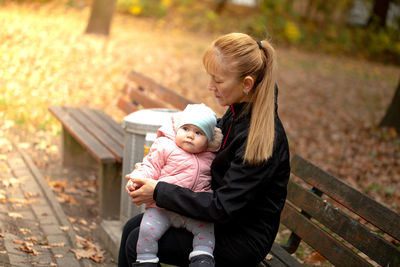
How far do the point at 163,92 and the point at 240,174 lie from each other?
319cm

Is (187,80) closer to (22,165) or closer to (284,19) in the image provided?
(22,165)

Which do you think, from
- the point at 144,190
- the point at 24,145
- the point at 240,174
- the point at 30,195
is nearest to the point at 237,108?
the point at 240,174

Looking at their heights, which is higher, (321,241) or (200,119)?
(200,119)

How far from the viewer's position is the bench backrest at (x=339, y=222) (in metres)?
2.68

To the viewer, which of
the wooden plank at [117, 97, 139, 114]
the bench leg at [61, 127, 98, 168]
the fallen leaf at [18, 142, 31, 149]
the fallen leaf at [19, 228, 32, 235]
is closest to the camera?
the fallen leaf at [19, 228, 32, 235]

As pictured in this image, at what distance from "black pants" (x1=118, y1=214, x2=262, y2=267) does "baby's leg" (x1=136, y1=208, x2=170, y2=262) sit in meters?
0.06

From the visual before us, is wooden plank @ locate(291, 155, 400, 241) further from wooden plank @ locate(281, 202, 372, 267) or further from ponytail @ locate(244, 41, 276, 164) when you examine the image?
ponytail @ locate(244, 41, 276, 164)

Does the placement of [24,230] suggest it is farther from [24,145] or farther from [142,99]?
[24,145]

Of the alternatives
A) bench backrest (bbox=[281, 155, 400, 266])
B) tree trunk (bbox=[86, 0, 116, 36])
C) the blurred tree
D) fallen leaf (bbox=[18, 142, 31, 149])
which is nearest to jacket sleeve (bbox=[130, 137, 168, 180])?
bench backrest (bbox=[281, 155, 400, 266])

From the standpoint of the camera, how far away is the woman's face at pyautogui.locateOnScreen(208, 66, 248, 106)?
249 cm

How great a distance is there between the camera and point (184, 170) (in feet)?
8.59

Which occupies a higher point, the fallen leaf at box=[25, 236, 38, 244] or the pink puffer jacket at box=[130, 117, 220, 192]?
the pink puffer jacket at box=[130, 117, 220, 192]

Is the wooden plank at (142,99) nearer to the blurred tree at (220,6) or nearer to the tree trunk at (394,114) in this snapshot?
the tree trunk at (394,114)

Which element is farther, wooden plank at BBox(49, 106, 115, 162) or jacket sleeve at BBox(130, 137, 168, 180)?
wooden plank at BBox(49, 106, 115, 162)
